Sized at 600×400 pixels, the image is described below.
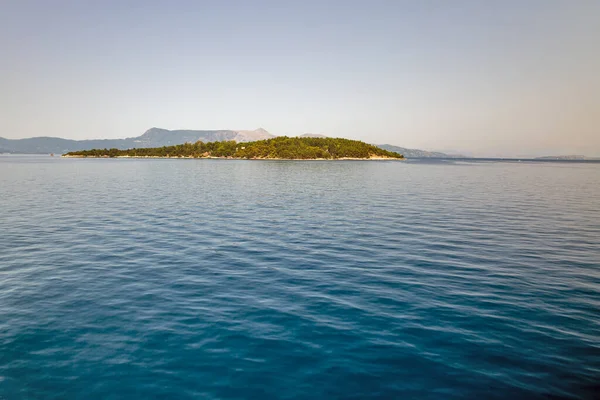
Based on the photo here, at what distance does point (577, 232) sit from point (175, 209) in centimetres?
4340

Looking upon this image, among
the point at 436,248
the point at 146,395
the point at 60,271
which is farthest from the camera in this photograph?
the point at 436,248

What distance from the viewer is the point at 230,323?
15297 mm

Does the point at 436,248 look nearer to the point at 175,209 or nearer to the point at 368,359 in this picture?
the point at 368,359

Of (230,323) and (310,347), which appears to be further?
(230,323)

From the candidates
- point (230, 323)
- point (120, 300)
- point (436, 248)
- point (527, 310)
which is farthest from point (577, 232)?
point (120, 300)

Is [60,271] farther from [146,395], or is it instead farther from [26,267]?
[146,395]

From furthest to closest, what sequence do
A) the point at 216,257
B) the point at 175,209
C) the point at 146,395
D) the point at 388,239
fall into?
Result: the point at 175,209, the point at 388,239, the point at 216,257, the point at 146,395

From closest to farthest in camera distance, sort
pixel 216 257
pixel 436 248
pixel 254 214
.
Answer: pixel 216 257, pixel 436 248, pixel 254 214

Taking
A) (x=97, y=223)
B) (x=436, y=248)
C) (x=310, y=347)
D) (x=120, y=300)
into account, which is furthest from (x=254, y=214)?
(x=310, y=347)

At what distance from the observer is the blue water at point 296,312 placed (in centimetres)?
1155

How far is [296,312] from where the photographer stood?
1642cm

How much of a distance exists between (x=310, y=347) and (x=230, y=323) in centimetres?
367

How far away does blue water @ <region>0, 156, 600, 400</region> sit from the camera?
37.9ft

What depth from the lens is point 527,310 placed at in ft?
55.4
